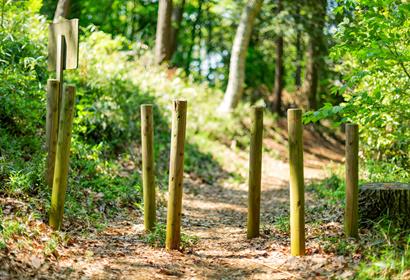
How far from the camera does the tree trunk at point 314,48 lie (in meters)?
19.2

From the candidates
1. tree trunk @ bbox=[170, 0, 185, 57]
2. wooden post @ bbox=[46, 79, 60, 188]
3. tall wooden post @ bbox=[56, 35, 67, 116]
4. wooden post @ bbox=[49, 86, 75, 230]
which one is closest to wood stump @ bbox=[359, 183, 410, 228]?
wooden post @ bbox=[49, 86, 75, 230]

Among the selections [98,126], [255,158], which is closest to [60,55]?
[255,158]

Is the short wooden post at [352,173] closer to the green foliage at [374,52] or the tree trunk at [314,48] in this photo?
the green foliage at [374,52]

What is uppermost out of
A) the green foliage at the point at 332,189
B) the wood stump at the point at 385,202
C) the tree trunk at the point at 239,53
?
the tree trunk at the point at 239,53

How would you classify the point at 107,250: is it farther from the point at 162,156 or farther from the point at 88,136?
the point at 162,156

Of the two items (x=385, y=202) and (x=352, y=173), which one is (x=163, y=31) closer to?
(x=385, y=202)

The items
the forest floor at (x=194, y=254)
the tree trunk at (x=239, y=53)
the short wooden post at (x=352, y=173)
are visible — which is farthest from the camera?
the tree trunk at (x=239, y=53)

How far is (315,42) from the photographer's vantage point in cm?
2005

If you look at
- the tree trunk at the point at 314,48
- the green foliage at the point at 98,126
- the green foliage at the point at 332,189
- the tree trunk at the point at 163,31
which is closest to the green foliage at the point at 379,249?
the green foliage at the point at 332,189

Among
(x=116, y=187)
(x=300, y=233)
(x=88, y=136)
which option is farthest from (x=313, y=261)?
(x=88, y=136)

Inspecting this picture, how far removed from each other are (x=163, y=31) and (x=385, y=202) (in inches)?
481

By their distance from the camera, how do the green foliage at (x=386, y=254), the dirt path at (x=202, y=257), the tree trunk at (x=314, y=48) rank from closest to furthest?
the green foliage at (x=386, y=254) < the dirt path at (x=202, y=257) < the tree trunk at (x=314, y=48)

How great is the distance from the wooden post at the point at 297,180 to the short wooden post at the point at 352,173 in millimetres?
491

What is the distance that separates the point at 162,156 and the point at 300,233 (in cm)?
722
